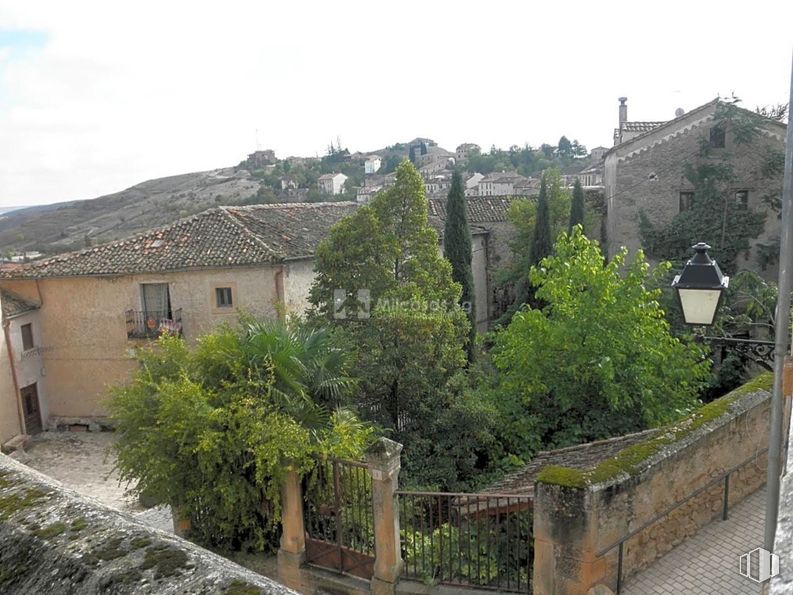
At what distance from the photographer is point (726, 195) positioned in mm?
23672

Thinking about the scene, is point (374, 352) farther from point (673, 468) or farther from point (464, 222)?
point (464, 222)

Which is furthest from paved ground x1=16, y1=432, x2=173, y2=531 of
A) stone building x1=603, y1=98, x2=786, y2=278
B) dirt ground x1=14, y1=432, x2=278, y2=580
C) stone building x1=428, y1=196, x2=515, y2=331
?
stone building x1=603, y1=98, x2=786, y2=278

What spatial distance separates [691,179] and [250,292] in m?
17.0

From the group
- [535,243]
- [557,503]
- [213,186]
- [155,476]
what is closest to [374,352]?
[155,476]

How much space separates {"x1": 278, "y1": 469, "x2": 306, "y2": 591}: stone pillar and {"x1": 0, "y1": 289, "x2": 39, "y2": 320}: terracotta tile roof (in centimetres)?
1494

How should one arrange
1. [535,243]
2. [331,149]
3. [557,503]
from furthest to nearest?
[331,149], [535,243], [557,503]

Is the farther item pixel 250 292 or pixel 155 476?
pixel 250 292

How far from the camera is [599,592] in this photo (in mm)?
7316

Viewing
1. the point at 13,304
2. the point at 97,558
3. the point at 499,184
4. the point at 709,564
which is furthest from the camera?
the point at 499,184

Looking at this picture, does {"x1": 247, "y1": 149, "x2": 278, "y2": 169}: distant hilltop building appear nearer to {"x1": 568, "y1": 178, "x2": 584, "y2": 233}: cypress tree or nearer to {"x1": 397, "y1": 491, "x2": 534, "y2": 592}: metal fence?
{"x1": 568, "y1": 178, "x2": 584, "y2": 233}: cypress tree

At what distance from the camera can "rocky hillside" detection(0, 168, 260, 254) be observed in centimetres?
7169

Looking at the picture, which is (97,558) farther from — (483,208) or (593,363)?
(483,208)

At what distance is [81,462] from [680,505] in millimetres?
16900

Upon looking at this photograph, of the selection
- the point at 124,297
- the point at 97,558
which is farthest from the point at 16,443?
the point at 97,558
